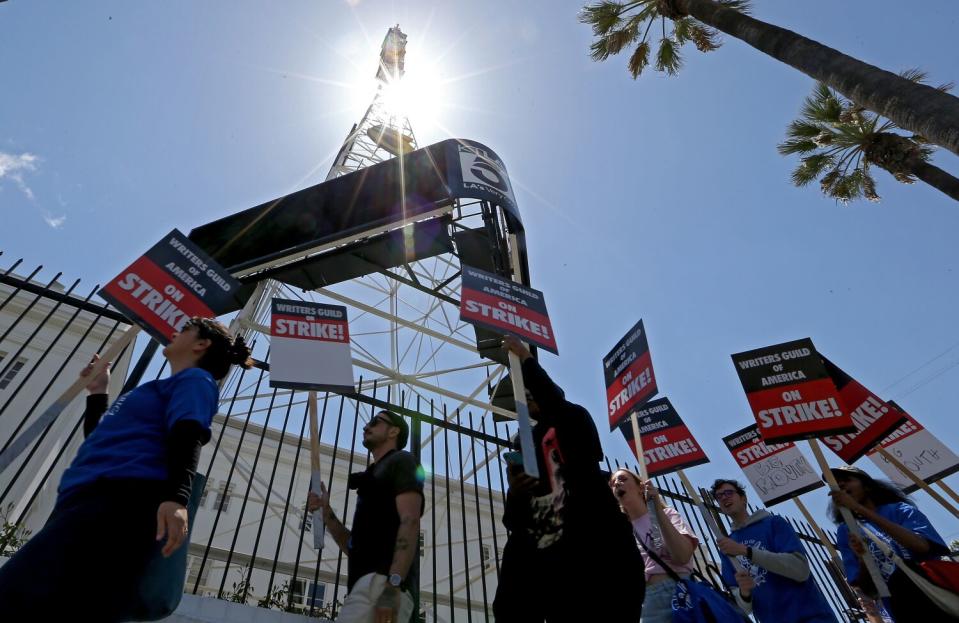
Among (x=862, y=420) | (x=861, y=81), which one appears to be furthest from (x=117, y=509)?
(x=861, y=81)

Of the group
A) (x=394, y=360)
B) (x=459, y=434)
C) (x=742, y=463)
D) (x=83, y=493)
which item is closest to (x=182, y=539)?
(x=83, y=493)

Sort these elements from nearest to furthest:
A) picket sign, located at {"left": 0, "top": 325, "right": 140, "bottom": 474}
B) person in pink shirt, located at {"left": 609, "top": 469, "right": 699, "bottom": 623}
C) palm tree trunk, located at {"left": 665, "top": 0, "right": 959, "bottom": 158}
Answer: picket sign, located at {"left": 0, "top": 325, "right": 140, "bottom": 474}
person in pink shirt, located at {"left": 609, "top": 469, "right": 699, "bottom": 623}
palm tree trunk, located at {"left": 665, "top": 0, "right": 959, "bottom": 158}

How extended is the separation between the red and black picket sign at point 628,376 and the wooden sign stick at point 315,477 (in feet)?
9.10

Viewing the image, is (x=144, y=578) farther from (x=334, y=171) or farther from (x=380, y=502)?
(x=334, y=171)

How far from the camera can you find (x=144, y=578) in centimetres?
190

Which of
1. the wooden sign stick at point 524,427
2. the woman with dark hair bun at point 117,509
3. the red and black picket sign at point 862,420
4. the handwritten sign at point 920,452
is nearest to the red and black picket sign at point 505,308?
the wooden sign stick at point 524,427

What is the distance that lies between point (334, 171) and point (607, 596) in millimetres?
9985

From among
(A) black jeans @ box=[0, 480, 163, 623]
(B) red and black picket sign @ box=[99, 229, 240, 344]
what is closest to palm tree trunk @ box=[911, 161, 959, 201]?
(B) red and black picket sign @ box=[99, 229, 240, 344]

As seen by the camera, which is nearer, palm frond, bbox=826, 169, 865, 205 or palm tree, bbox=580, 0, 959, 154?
palm tree, bbox=580, 0, 959, 154

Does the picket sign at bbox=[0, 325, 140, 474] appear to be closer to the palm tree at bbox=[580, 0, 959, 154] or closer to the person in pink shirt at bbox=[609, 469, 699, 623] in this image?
the person in pink shirt at bbox=[609, 469, 699, 623]

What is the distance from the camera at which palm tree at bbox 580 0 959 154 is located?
16.4 ft

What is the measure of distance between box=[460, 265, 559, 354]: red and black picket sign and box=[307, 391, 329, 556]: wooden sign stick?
4.43 feet

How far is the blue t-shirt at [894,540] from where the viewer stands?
12.5 feet

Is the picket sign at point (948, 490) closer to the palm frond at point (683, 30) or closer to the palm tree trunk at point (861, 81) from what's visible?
the palm tree trunk at point (861, 81)
